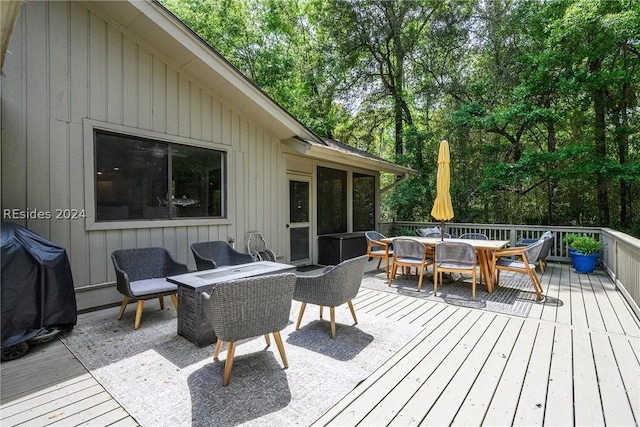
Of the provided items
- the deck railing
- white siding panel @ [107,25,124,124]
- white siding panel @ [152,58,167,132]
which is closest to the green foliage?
the deck railing

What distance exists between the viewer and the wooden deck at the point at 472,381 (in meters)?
1.87

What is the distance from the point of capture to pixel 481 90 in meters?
8.94

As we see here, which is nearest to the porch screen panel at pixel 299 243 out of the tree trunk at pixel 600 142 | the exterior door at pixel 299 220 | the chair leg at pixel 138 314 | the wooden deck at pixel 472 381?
the exterior door at pixel 299 220

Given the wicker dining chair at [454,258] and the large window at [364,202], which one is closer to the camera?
the wicker dining chair at [454,258]

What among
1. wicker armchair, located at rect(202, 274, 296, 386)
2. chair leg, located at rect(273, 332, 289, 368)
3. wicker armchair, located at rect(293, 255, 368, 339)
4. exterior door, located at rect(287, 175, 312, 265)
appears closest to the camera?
wicker armchair, located at rect(202, 274, 296, 386)

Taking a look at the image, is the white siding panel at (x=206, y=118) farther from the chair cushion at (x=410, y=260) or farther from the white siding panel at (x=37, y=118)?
the chair cushion at (x=410, y=260)

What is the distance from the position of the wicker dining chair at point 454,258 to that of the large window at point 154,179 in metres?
3.53

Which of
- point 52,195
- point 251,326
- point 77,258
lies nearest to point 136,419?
point 251,326

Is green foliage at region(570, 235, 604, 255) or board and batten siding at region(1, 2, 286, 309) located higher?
board and batten siding at region(1, 2, 286, 309)

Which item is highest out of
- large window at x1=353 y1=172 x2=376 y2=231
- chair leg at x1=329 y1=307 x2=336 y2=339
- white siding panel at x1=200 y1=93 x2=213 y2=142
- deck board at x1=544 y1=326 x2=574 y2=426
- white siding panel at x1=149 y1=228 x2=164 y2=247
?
white siding panel at x1=200 y1=93 x2=213 y2=142

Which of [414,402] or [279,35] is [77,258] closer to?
[414,402]

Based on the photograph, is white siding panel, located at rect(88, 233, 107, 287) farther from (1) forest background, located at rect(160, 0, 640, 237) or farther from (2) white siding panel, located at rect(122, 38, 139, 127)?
(1) forest background, located at rect(160, 0, 640, 237)

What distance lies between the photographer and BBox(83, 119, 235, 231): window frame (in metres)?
Result: 3.54

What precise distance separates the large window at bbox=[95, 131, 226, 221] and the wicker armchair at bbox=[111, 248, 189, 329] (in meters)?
0.58
